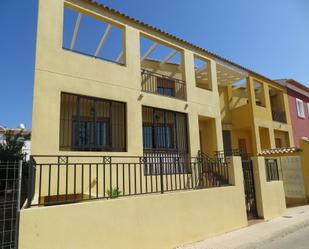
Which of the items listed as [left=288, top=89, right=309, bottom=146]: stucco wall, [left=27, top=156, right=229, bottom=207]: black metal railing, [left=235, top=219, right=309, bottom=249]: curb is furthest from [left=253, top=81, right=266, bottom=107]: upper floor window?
[left=235, top=219, right=309, bottom=249]: curb

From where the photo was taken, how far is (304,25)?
1141cm

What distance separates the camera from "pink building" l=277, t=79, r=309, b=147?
20.4 m

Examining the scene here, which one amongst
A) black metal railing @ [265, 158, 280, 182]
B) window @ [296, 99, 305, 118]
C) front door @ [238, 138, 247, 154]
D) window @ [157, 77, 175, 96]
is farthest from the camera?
window @ [296, 99, 305, 118]

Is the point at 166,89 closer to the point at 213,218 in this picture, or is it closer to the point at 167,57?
the point at 167,57

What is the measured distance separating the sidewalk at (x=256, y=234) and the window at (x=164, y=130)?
4772 mm

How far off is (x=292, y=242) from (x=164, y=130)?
666cm

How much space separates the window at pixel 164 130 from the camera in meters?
11.1

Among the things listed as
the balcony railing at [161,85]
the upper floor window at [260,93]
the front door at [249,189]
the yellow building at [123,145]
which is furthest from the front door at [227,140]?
the front door at [249,189]

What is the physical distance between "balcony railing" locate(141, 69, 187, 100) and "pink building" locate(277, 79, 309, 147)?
11.2 meters

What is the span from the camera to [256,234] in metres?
7.34

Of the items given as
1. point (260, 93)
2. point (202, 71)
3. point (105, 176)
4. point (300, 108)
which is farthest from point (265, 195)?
point (300, 108)

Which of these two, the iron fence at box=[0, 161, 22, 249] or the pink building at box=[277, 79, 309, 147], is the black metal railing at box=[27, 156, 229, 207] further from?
the pink building at box=[277, 79, 309, 147]

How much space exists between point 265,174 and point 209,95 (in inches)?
216

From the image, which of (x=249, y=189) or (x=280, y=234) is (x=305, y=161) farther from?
(x=280, y=234)
